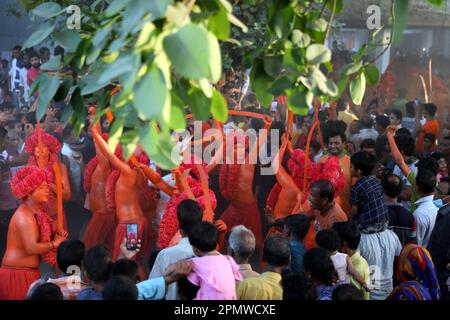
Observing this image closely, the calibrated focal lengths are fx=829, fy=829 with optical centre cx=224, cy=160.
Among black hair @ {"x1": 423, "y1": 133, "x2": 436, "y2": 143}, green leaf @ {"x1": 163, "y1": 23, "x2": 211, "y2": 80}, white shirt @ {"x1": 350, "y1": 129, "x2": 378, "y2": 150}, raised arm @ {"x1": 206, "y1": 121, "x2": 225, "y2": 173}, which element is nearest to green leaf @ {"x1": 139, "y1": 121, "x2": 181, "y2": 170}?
green leaf @ {"x1": 163, "y1": 23, "x2": 211, "y2": 80}

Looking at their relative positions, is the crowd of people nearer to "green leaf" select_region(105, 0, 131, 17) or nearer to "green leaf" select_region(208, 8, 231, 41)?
"green leaf" select_region(105, 0, 131, 17)

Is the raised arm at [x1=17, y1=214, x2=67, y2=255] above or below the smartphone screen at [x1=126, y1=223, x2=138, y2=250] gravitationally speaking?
above

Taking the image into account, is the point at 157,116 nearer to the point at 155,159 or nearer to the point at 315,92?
the point at 155,159

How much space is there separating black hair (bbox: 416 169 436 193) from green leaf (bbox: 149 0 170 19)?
3350 millimetres

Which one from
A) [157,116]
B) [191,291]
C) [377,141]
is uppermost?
[157,116]

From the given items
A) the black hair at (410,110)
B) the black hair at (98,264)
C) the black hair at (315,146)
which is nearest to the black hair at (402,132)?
the black hair at (315,146)

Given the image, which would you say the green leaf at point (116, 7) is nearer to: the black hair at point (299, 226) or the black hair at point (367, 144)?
the black hair at point (299, 226)

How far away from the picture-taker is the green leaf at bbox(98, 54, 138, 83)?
2.12 metres

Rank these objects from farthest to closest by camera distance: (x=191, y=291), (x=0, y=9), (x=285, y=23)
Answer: (x=0, y=9), (x=191, y=291), (x=285, y=23)

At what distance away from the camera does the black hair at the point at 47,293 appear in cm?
360

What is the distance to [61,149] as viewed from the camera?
248 inches

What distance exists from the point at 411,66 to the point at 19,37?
3941 mm

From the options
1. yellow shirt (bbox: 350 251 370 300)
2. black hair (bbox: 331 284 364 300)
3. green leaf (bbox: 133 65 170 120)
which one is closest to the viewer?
green leaf (bbox: 133 65 170 120)

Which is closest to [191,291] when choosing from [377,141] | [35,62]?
[377,141]
